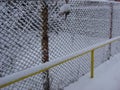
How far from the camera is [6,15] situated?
2.40 meters

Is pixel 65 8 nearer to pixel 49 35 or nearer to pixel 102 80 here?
pixel 49 35

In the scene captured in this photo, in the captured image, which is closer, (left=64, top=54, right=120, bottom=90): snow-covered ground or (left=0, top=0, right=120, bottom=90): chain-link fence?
(left=0, top=0, right=120, bottom=90): chain-link fence

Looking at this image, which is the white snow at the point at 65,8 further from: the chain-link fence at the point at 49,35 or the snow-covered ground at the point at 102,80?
the snow-covered ground at the point at 102,80

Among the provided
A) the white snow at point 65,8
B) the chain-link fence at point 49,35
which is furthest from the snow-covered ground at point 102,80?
the white snow at point 65,8

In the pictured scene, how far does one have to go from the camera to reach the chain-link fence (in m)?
2.50

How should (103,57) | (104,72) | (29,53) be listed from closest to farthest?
(29,53), (104,72), (103,57)

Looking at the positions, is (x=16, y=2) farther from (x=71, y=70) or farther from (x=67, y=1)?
(x=71, y=70)

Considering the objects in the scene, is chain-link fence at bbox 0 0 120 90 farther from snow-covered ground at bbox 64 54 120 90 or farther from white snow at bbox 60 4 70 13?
snow-covered ground at bbox 64 54 120 90

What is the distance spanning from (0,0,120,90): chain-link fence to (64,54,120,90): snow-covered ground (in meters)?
0.17

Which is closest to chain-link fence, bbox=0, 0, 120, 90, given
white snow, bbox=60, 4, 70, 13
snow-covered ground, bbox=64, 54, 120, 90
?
white snow, bbox=60, 4, 70, 13

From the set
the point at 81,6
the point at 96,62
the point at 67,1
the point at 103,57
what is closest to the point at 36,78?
the point at 67,1

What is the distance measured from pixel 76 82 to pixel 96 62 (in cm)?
130

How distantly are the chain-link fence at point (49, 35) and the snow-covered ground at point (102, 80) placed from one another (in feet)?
0.57

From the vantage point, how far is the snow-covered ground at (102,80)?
382 cm
